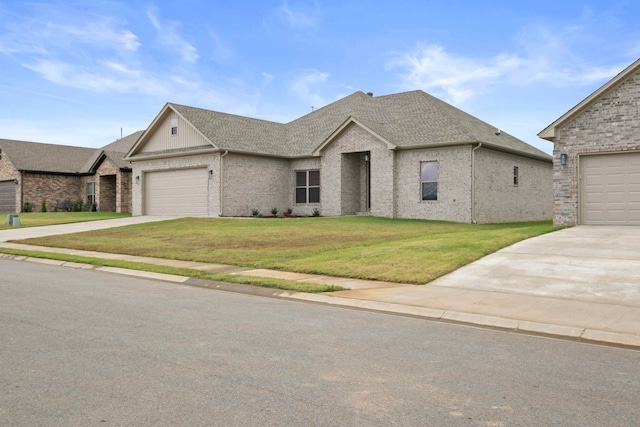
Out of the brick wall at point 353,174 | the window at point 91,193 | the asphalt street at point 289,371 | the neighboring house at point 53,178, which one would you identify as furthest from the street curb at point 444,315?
the window at point 91,193

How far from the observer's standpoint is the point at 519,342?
6.81 m

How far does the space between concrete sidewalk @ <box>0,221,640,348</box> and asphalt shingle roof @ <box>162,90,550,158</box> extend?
14.2 m

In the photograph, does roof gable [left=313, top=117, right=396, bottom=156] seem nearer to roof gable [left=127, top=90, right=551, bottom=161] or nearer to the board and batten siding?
roof gable [left=127, top=90, right=551, bottom=161]

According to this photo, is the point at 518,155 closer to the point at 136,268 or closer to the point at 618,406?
the point at 136,268

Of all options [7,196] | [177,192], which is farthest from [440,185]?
[7,196]

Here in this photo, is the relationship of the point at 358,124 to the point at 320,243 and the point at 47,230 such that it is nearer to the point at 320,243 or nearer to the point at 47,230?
the point at 320,243

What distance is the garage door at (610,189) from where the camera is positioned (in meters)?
20.5

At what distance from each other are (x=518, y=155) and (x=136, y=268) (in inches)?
948

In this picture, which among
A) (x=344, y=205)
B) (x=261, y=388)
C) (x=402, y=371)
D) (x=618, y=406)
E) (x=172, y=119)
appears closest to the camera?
(x=618, y=406)

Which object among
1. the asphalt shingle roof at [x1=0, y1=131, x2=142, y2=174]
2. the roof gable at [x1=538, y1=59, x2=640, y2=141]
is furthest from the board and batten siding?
the roof gable at [x1=538, y1=59, x2=640, y2=141]

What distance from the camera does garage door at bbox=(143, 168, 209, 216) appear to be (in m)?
32.1

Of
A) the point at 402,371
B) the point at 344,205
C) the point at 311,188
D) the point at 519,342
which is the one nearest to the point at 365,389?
the point at 402,371

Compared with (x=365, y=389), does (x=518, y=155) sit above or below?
above

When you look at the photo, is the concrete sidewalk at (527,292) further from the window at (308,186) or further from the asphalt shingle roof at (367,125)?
the window at (308,186)
